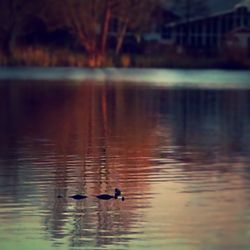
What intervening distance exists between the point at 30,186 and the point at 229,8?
224 ft

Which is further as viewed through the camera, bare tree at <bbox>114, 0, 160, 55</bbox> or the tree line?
bare tree at <bbox>114, 0, 160, 55</bbox>

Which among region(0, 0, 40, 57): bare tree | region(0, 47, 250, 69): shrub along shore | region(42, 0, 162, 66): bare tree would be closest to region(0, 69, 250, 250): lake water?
region(0, 47, 250, 69): shrub along shore

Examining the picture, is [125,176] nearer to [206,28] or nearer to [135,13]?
[135,13]

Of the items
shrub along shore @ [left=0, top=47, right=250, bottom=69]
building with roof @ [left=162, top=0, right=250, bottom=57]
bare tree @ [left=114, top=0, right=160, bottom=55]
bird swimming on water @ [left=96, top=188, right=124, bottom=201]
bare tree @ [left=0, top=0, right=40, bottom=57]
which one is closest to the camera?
bird swimming on water @ [left=96, top=188, right=124, bottom=201]

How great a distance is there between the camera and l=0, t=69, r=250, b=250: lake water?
8.78 meters

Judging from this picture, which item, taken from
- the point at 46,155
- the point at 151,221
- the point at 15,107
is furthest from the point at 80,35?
the point at 151,221

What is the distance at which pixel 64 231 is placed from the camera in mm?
8883

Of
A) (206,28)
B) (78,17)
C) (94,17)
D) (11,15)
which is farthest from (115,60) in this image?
(206,28)

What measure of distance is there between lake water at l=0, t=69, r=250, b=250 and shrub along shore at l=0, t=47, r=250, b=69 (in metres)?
28.9

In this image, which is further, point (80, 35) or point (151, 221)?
→ point (80, 35)

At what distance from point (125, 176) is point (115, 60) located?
46.6 meters

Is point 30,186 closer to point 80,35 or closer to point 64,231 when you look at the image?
point 64,231

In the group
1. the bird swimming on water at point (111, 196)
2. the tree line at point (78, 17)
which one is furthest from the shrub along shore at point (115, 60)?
the bird swimming on water at point (111, 196)

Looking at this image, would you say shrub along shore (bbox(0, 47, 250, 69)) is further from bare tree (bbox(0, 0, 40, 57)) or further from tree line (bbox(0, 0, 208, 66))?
bare tree (bbox(0, 0, 40, 57))
